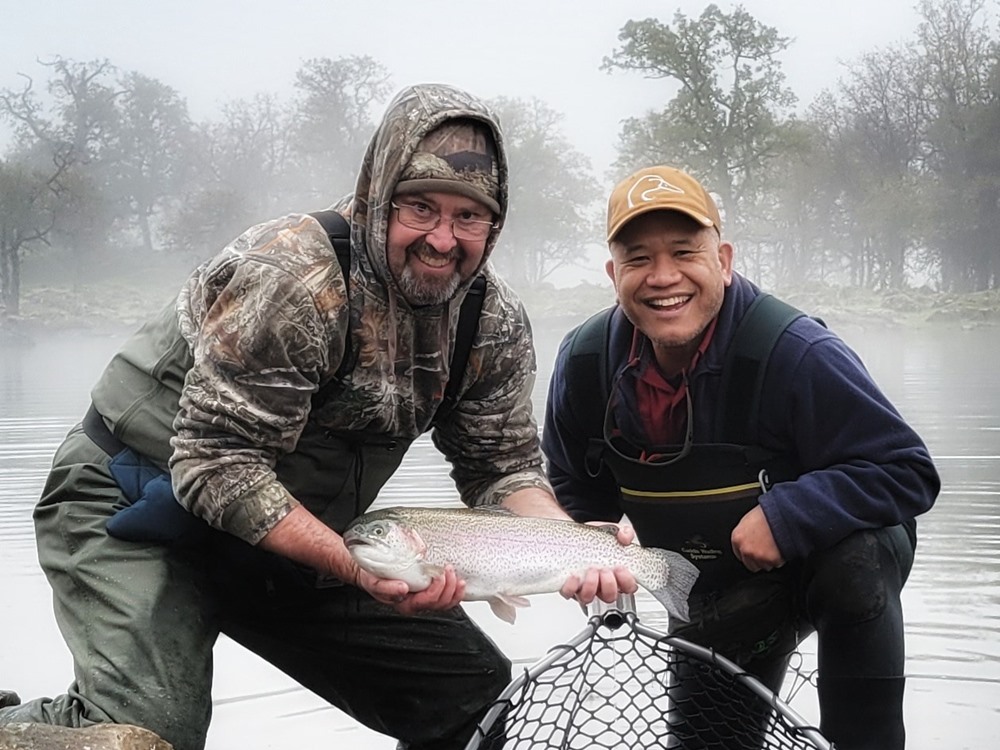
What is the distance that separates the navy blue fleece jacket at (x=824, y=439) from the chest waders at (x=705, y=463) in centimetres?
4

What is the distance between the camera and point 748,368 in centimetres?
313

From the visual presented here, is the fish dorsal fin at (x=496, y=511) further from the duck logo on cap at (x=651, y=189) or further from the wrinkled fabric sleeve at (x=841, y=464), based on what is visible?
the duck logo on cap at (x=651, y=189)

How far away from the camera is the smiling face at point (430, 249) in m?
2.97

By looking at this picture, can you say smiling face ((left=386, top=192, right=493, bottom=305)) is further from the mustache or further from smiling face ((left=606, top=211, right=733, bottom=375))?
smiling face ((left=606, top=211, right=733, bottom=375))

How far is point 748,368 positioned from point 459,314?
0.78 meters

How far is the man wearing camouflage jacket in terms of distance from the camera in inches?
114

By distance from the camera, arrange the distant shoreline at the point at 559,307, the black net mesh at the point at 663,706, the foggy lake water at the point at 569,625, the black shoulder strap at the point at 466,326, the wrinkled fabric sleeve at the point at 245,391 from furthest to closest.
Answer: the distant shoreline at the point at 559,307
the foggy lake water at the point at 569,625
the black shoulder strap at the point at 466,326
the wrinkled fabric sleeve at the point at 245,391
the black net mesh at the point at 663,706

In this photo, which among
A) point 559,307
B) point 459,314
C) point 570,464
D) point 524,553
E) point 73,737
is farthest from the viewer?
point 559,307

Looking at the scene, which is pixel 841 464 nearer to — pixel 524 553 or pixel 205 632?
pixel 524 553

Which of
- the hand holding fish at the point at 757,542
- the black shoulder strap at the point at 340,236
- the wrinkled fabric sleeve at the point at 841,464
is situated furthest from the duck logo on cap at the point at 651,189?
the hand holding fish at the point at 757,542

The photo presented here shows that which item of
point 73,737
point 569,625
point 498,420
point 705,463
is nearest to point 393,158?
point 498,420

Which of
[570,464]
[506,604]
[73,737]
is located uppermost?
[570,464]

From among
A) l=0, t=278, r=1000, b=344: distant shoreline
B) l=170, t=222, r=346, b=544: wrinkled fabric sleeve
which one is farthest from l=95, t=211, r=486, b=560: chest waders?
l=0, t=278, r=1000, b=344: distant shoreline

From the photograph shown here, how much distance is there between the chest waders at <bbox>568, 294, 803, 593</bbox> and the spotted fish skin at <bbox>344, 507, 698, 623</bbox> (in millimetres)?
254
